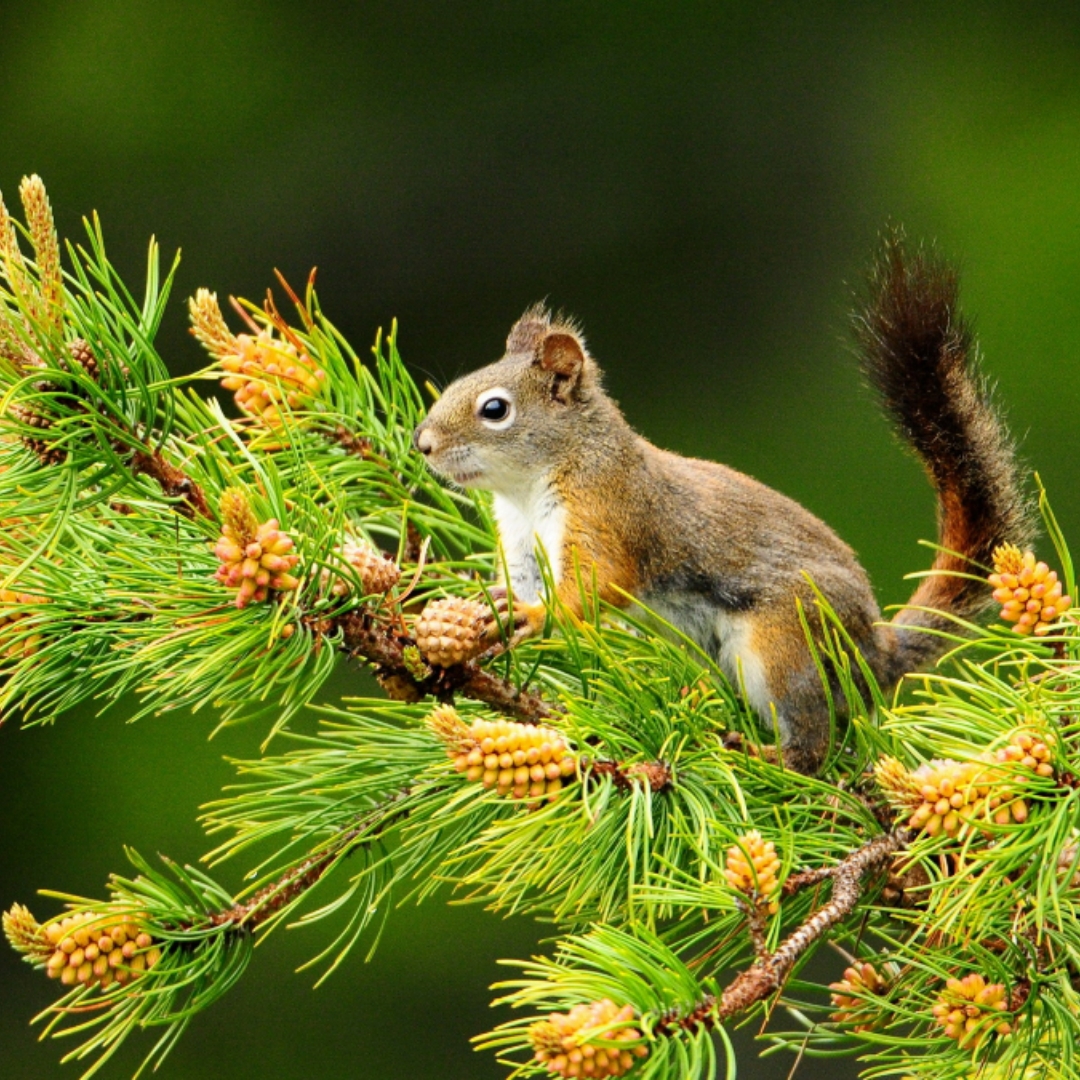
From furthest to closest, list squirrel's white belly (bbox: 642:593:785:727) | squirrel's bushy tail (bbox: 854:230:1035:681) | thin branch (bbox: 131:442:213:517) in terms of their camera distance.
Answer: squirrel's white belly (bbox: 642:593:785:727)
squirrel's bushy tail (bbox: 854:230:1035:681)
thin branch (bbox: 131:442:213:517)

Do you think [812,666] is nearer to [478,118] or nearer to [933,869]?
[933,869]

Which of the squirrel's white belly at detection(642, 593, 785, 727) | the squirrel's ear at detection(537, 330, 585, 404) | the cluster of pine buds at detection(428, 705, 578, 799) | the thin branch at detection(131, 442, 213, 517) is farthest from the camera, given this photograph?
the squirrel's ear at detection(537, 330, 585, 404)

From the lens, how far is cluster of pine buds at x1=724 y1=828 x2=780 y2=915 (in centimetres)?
66

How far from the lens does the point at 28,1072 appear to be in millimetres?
2875

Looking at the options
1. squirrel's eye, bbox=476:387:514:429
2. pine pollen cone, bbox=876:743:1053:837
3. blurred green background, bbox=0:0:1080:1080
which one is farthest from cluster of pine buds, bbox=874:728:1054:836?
blurred green background, bbox=0:0:1080:1080

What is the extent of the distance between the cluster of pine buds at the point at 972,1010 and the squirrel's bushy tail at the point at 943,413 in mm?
428

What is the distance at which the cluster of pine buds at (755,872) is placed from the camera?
658 mm

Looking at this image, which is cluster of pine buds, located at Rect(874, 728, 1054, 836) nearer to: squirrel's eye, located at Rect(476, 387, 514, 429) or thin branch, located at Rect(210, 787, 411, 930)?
thin branch, located at Rect(210, 787, 411, 930)

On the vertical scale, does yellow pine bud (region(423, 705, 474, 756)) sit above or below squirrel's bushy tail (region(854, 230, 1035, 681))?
below

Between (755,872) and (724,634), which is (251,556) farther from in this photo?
(724,634)

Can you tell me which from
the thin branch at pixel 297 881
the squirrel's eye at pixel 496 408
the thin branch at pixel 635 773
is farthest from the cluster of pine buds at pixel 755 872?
the squirrel's eye at pixel 496 408

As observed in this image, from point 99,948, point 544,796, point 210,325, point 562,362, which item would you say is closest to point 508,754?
point 544,796

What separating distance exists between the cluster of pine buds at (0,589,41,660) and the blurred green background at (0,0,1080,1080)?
176 centimetres

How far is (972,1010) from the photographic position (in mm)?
700
